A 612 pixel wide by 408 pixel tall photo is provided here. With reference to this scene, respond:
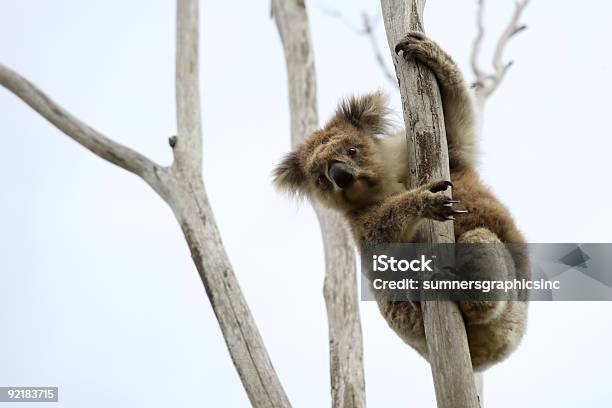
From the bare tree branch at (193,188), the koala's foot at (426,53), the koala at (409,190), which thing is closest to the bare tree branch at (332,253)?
the bare tree branch at (193,188)

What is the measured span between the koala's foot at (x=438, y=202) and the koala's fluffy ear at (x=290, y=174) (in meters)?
1.70

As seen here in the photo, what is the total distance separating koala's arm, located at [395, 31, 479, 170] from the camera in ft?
13.7

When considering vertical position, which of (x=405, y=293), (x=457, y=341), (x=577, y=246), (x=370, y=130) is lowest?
(x=457, y=341)

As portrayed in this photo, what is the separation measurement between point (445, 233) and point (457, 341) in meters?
0.58

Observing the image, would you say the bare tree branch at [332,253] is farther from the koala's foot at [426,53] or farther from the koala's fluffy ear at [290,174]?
the koala's foot at [426,53]

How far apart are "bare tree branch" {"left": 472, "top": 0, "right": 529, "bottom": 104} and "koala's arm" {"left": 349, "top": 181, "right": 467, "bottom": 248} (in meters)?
4.26

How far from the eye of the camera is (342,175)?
4.76 m

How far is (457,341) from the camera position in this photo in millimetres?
3742

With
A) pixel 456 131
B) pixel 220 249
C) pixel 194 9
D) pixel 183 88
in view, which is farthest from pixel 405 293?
pixel 194 9

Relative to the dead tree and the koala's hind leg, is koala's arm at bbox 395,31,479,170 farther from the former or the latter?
the koala's hind leg

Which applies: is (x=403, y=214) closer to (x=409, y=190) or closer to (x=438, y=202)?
(x=409, y=190)

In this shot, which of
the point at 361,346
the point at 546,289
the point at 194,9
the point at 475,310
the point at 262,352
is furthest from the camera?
the point at 194,9

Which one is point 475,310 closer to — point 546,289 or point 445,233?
point 445,233

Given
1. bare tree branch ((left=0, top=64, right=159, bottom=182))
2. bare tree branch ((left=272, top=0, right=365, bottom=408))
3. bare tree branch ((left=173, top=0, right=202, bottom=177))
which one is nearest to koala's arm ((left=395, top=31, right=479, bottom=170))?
bare tree branch ((left=272, top=0, right=365, bottom=408))
